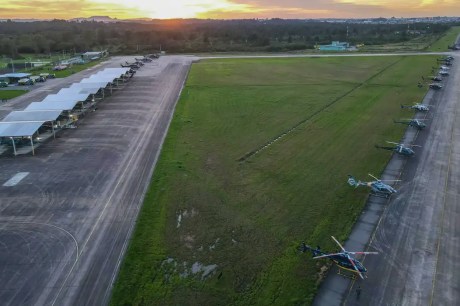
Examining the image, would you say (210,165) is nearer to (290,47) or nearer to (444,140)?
(444,140)

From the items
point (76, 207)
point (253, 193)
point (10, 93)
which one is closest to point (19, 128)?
point (76, 207)

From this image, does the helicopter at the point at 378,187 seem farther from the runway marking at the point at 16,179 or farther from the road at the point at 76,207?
→ the runway marking at the point at 16,179

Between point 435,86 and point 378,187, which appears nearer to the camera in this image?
point 378,187

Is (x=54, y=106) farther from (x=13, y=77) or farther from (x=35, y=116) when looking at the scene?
(x=13, y=77)

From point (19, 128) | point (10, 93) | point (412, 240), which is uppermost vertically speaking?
point (10, 93)

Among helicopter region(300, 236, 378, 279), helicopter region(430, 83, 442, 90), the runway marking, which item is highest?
helicopter region(430, 83, 442, 90)

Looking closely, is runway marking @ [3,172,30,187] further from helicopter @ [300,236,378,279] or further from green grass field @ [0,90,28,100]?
green grass field @ [0,90,28,100]

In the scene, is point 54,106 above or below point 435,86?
above

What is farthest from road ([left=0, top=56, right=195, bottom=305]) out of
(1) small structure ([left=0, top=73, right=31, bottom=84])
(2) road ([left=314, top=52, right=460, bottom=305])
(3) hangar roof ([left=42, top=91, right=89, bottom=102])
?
(1) small structure ([left=0, top=73, right=31, bottom=84])
